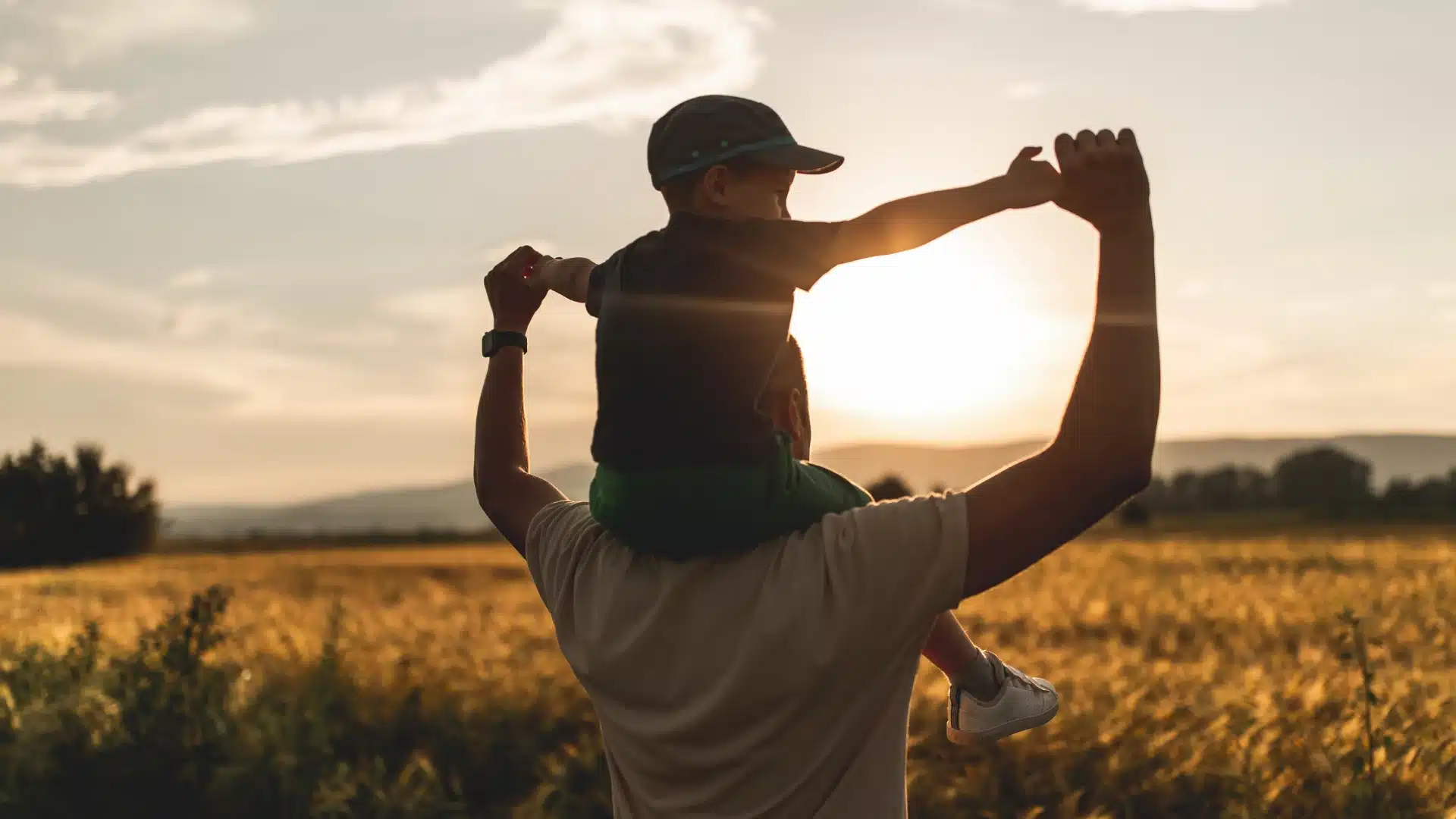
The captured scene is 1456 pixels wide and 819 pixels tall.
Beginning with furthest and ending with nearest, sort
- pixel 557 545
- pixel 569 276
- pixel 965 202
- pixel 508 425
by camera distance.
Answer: pixel 508 425 → pixel 569 276 → pixel 557 545 → pixel 965 202

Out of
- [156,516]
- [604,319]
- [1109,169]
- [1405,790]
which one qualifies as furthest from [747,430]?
[156,516]

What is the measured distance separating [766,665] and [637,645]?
20cm

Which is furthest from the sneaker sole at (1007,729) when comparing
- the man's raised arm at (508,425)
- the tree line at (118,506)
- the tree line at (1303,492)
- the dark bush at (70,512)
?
the dark bush at (70,512)

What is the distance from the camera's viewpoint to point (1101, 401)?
1.48 meters

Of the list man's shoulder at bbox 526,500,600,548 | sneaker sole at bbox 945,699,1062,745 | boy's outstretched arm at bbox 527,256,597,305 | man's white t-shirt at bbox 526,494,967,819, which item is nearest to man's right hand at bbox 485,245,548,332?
boy's outstretched arm at bbox 527,256,597,305

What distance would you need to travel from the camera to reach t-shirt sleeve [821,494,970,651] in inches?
58.9

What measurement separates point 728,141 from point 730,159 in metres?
0.02

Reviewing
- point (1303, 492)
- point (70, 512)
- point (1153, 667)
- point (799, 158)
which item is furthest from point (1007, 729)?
point (1303, 492)

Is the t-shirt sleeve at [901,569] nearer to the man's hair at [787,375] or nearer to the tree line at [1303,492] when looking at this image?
the man's hair at [787,375]

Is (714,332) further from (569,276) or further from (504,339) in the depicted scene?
(504,339)

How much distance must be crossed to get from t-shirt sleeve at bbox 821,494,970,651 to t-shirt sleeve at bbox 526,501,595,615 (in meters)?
0.44

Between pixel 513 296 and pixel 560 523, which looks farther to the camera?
pixel 513 296

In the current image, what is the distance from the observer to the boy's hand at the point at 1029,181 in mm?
1439

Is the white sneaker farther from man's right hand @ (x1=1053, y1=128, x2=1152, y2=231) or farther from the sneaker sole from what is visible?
man's right hand @ (x1=1053, y1=128, x2=1152, y2=231)
